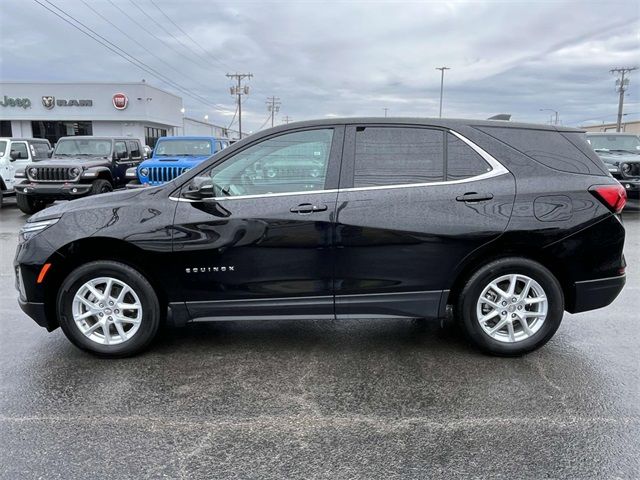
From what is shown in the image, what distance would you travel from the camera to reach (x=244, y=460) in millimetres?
2674

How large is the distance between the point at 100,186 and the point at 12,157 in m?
3.98

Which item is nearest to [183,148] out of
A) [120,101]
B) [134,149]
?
[134,149]

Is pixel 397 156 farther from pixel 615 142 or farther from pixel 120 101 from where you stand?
pixel 120 101

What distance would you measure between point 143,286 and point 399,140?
7.31 ft

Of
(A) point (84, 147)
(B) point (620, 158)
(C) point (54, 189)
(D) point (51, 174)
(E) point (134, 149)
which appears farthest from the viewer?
(E) point (134, 149)

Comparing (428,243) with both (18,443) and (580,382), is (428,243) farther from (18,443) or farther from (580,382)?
(18,443)

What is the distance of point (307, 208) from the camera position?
3.73 metres

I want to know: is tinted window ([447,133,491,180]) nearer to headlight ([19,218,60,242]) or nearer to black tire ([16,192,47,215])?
headlight ([19,218,60,242])

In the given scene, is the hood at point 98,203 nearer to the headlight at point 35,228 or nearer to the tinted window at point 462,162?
the headlight at point 35,228

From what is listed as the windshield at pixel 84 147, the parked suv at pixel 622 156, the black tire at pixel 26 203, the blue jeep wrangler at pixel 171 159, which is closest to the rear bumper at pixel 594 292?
the parked suv at pixel 622 156

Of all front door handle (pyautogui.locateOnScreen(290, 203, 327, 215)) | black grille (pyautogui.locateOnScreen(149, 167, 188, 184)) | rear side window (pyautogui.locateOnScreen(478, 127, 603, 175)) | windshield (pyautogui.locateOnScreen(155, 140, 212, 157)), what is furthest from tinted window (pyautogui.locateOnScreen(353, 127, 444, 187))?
windshield (pyautogui.locateOnScreen(155, 140, 212, 157))

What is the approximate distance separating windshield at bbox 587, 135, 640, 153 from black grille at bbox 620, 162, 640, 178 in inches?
84.8

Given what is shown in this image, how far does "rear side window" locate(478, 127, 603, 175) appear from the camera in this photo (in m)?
3.91

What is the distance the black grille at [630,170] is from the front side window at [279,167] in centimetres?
1129
